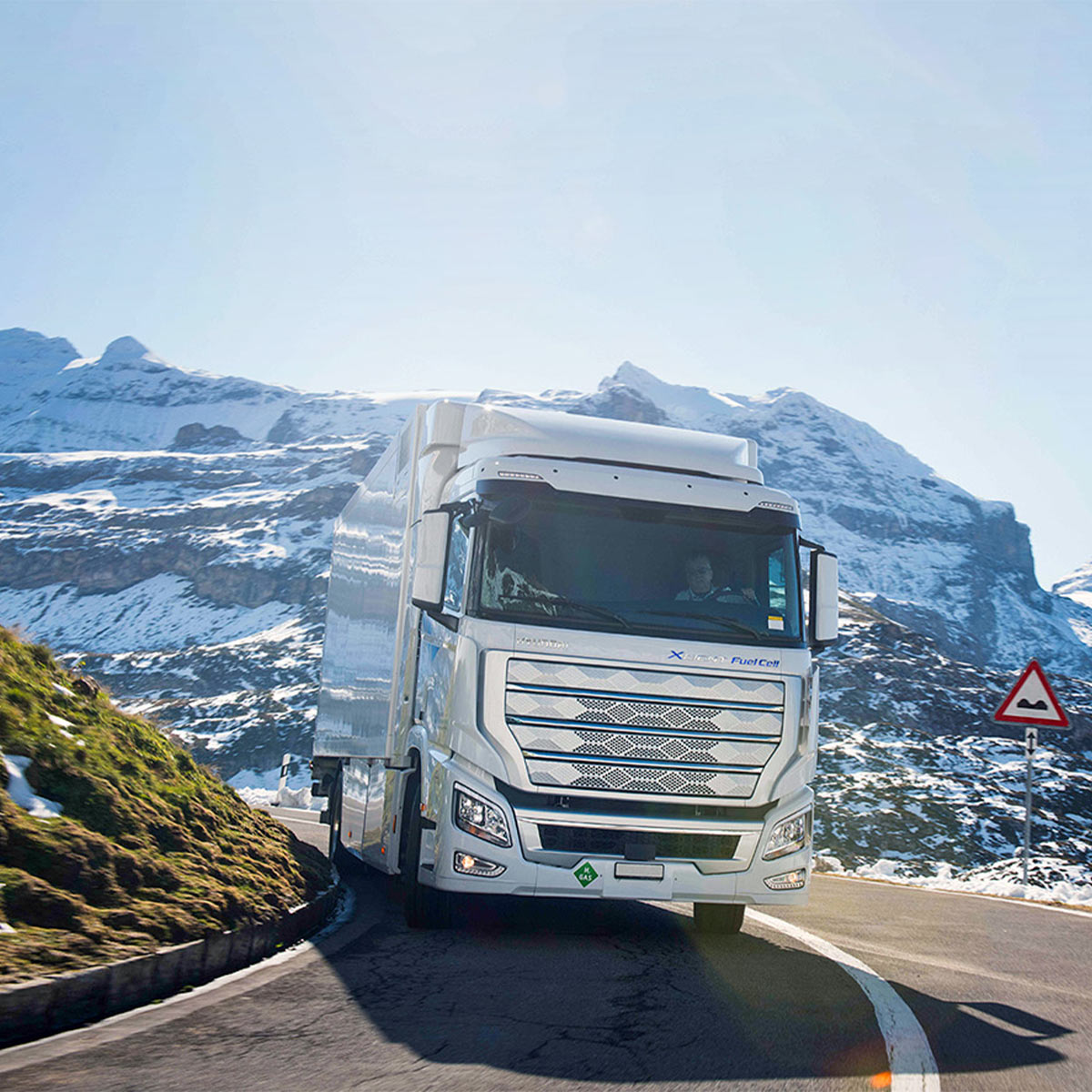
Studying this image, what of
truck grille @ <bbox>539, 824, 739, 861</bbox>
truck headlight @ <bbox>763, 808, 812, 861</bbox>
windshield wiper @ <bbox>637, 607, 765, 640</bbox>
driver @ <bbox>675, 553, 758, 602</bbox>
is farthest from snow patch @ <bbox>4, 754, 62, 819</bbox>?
truck headlight @ <bbox>763, 808, 812, 861</bbox>

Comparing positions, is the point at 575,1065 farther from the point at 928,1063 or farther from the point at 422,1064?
the point at 928,1063

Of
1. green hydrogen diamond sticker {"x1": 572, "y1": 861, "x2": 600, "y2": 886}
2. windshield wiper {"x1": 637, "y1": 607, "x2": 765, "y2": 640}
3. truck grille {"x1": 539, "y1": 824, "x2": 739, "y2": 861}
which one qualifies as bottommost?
green hydrogen diamond sticker {"x1": 572, "y1": 861, "x2": 600, "y2": 886}

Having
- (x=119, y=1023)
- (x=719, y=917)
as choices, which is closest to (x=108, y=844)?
(x=119, y=1023)

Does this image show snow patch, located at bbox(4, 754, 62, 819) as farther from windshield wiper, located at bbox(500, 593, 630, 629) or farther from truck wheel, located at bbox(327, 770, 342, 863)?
truck wheel, located at bbox(327, 770, 342, 863)

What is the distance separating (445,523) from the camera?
843cm

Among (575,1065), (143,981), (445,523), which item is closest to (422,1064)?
(575,1065)

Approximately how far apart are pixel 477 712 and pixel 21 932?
10.2 ft

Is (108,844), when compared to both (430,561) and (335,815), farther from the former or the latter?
(335,815)

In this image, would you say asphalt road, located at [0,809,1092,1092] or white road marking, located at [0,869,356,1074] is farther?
asphalt road, located at [0,809,1092,1092]

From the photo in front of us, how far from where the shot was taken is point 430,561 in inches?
325

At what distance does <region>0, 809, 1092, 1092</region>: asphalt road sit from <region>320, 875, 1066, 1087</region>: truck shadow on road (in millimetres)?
18

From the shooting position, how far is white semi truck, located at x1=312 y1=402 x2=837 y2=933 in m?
7.75

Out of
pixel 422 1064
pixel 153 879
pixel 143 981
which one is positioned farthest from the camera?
pixel 153 879

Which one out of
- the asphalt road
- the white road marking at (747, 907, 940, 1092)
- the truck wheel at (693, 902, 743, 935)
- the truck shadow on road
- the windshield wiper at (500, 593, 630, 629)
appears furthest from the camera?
the truck wheel at (693, 902, 743, 935)
